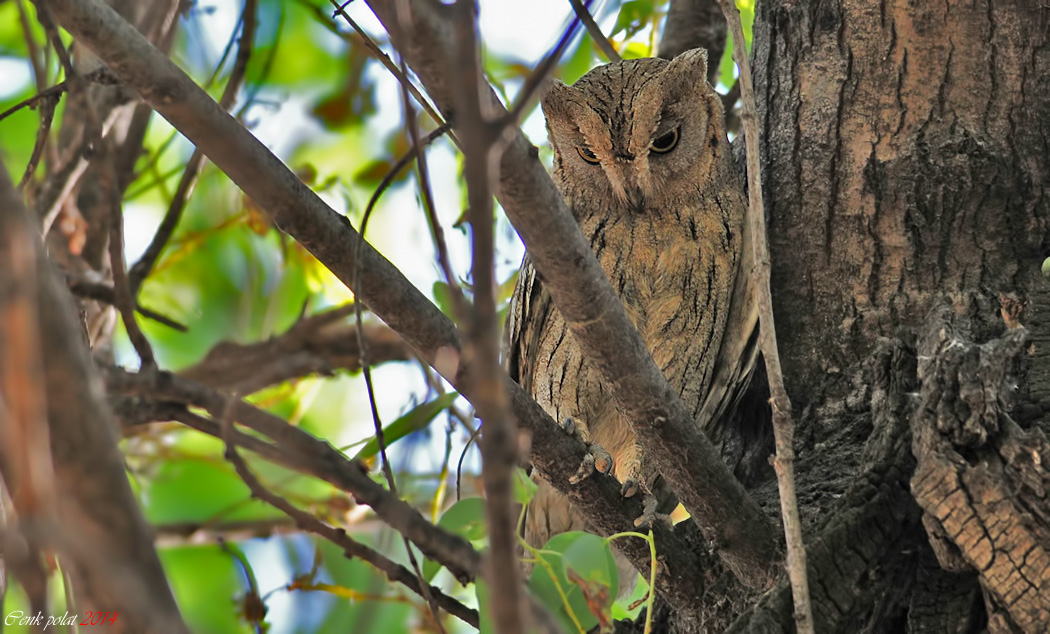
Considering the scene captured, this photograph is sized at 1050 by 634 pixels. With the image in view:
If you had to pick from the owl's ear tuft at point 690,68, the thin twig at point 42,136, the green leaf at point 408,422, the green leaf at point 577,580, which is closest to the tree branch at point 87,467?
the green leaf at point 577,580

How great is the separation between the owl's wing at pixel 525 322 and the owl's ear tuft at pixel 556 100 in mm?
328

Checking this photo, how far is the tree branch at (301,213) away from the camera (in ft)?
3.48

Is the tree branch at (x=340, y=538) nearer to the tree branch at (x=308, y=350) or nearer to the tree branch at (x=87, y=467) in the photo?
the tree branch at (x=87, y=467)

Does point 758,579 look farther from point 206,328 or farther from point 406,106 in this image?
point 206,328

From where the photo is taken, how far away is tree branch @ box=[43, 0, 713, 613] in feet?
3.48

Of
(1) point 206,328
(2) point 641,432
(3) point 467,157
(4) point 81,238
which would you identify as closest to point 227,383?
(4) point 81,238

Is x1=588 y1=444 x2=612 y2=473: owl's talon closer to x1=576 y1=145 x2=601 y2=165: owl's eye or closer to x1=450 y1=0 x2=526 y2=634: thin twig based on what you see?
x1=576 y1=145 x2=601 y2=165: owl's eye

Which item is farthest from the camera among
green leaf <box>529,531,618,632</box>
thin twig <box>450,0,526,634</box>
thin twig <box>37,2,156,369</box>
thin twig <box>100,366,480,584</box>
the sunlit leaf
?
the sunlit leaf

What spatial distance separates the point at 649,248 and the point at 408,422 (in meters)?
0.68

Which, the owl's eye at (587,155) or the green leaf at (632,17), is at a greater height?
the green leaf at (632,17)

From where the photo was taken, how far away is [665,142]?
225cm

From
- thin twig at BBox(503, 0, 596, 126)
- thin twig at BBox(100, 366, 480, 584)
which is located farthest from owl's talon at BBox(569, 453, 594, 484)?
thin twig at BBox(503, 0, 596, 126)

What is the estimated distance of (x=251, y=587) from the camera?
1.70 metres

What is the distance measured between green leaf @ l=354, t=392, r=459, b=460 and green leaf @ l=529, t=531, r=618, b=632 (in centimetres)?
59
